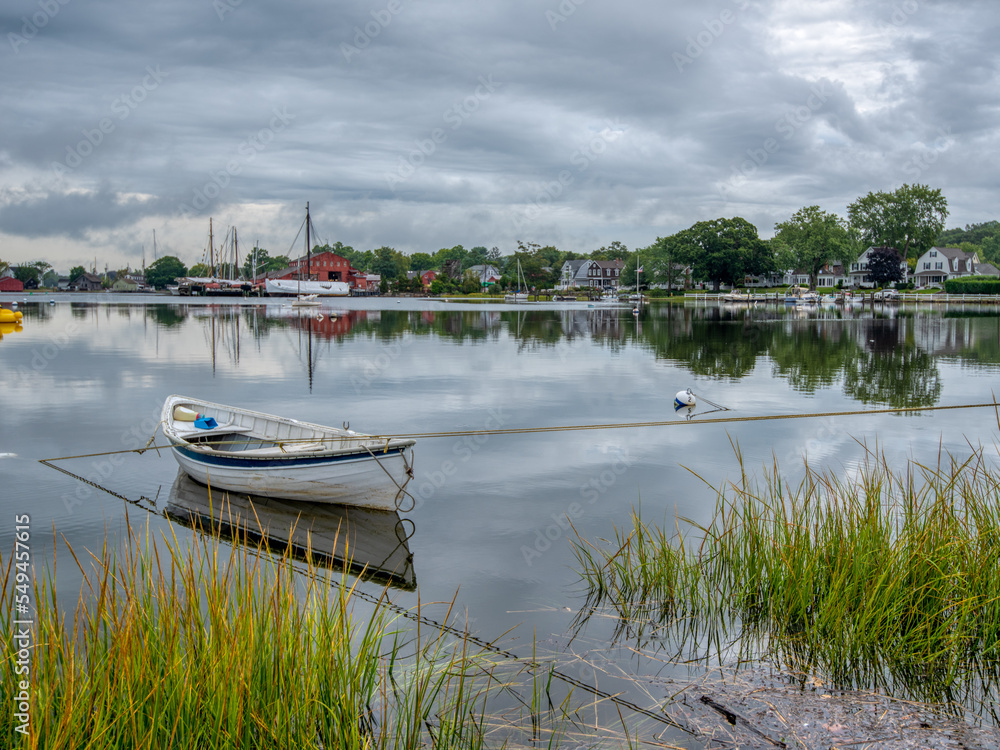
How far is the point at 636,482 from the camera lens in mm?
15734

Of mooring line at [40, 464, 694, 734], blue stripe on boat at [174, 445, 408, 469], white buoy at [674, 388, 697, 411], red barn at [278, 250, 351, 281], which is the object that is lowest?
mooring line at [40, 464, 694, 734]

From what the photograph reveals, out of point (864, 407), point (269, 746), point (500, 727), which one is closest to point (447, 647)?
point (500, 727)

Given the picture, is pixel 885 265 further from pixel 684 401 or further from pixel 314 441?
pixel 314 441

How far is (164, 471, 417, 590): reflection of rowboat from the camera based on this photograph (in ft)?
36.7

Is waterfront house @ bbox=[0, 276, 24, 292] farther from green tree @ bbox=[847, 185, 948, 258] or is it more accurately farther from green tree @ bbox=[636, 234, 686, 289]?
green tree @ bbox=[847, 185, 948, 258]

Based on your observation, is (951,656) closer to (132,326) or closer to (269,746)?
(269,746)

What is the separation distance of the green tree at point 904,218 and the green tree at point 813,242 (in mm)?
4721

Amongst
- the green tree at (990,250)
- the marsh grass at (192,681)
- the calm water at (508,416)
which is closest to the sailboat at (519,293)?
the calm water at (508,416)

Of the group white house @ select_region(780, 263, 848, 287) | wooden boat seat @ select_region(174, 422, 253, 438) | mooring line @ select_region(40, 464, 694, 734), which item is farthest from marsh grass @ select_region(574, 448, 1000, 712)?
white house @ select_region(780, 263, 848, 287)

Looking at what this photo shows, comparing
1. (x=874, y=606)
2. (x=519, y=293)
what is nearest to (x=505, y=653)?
(x=874, y=606)

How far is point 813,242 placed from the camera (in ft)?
449

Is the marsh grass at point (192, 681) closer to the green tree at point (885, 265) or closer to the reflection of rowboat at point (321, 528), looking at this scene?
the reflection of rowboat at point (321, 528)

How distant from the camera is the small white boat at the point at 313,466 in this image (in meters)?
12.6

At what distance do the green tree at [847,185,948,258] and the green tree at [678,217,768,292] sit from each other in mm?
26327
